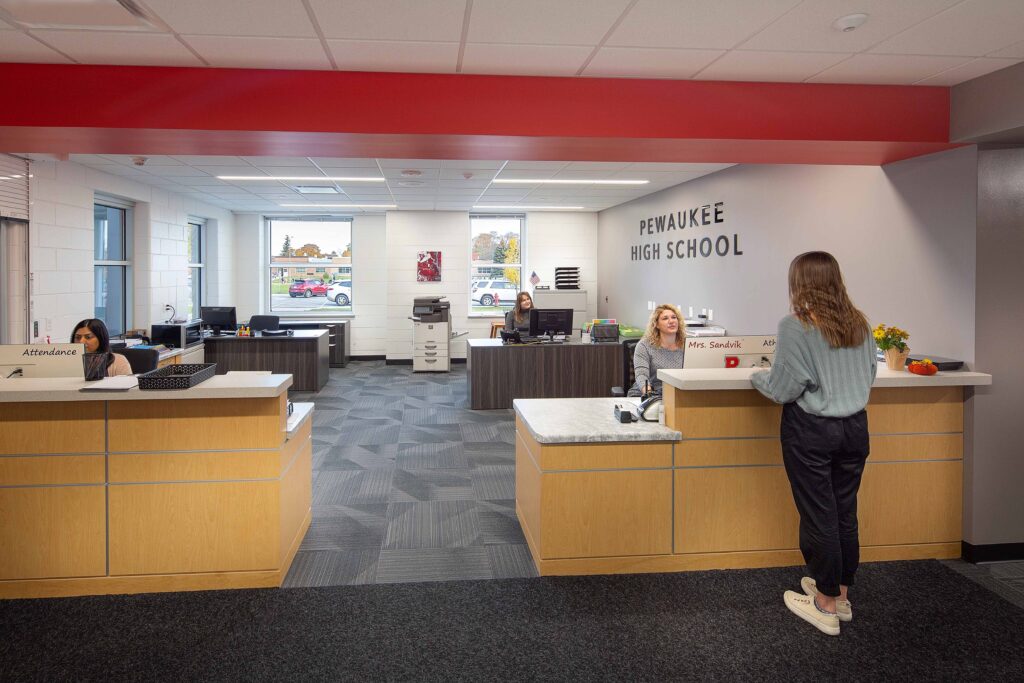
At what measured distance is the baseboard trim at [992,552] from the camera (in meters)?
3.81

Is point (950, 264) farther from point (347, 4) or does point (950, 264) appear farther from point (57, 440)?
point (57, 440)

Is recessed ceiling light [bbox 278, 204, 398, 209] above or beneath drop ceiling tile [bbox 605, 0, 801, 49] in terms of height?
above

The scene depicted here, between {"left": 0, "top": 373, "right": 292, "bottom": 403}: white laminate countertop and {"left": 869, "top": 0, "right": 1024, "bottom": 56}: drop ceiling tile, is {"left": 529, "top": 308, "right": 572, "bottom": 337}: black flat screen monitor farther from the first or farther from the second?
{"left": 869, "top": 0, "right": 1024, "bottom": 56}: drop ceiling tile

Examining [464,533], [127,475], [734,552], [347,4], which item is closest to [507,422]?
[464,533]

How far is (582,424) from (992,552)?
7.94 ft

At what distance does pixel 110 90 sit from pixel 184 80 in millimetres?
372

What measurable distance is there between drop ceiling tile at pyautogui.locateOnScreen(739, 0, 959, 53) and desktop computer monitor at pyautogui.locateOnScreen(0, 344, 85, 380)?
3830mm

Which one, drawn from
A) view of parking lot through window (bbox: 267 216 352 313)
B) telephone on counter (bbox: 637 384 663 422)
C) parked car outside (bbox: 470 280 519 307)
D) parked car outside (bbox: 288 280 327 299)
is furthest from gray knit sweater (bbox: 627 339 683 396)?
parked car outside (bbox: 288 280 327 299)

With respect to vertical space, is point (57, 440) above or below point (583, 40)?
below

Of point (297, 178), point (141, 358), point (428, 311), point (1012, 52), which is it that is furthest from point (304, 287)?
point (1012, 52)

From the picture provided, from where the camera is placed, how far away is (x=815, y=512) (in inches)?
120

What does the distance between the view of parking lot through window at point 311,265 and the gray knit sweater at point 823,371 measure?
10.4 m

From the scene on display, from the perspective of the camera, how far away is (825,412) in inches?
117

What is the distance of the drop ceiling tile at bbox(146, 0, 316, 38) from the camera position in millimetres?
2795
